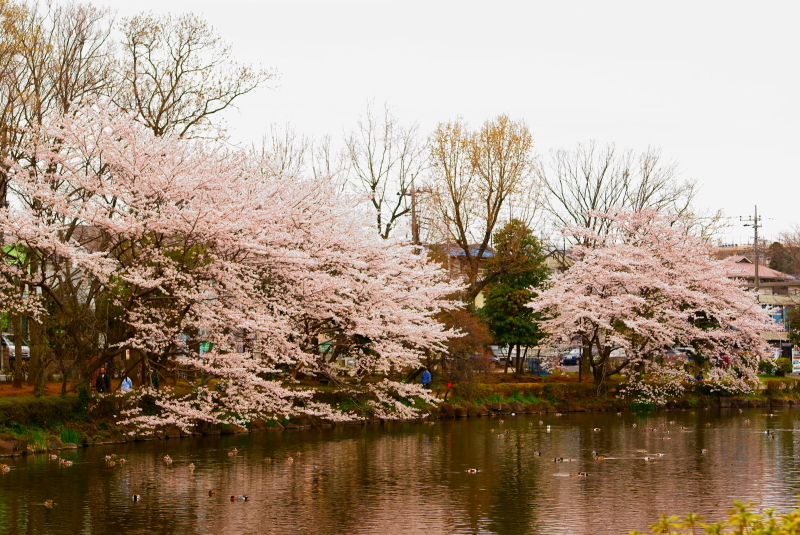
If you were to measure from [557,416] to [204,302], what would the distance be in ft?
65.1

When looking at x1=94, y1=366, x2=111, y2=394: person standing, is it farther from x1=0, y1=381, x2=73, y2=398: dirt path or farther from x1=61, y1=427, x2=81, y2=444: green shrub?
x1=61, y1=427, x2=81, y2=444: green shrub

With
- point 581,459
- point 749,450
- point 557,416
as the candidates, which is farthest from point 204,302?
point 557,416

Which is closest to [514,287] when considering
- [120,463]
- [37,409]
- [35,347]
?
[35,347]

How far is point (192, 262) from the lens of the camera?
28.5 metres

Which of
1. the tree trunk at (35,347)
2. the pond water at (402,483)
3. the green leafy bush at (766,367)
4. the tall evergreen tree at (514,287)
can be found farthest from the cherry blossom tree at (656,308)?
the tree trunk at (35,347)

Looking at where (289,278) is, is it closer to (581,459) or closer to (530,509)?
(581,459)

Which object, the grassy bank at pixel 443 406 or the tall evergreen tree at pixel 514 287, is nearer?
the grassy bank at pixel 443 406

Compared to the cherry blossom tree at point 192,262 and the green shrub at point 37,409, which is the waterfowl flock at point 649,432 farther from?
the green shrub at point 37,409

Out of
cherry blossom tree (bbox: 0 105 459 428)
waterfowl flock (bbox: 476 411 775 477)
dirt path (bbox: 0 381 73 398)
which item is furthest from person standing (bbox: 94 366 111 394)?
waterfowl flock (bbox: 476 411 775 477)

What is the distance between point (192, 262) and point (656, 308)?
2442cm

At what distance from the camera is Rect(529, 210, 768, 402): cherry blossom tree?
43969 millimetres

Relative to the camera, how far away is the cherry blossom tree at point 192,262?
26312mm

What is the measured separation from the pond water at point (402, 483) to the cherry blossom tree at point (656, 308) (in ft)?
40.1

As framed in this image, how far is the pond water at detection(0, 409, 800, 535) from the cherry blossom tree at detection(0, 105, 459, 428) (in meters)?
2.51
